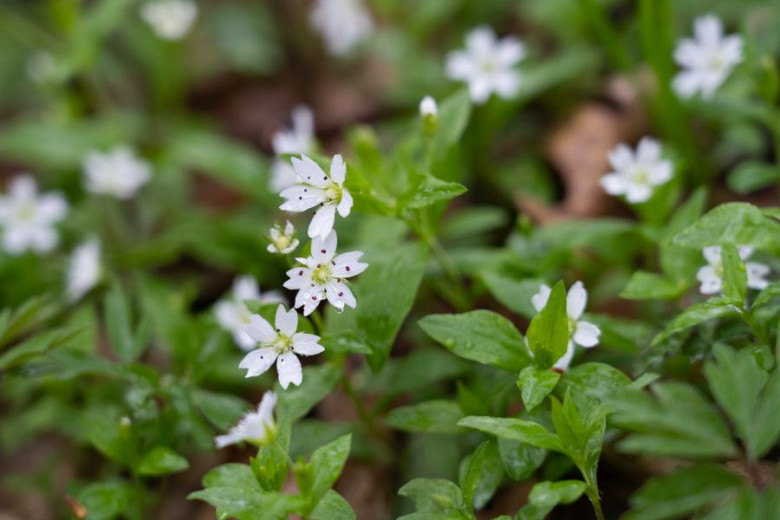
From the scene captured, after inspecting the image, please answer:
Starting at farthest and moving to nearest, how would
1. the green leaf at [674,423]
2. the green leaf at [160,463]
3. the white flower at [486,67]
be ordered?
1. the white flower at [486,67]
2. the green leaf at [160,463]
3. the green leaf at [674,423]

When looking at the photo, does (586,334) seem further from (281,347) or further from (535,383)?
(281,347)

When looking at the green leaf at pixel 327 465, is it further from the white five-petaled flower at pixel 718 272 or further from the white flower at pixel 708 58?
the white flower at pixel 708 58

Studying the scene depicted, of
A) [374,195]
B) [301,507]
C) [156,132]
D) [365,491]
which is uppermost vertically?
[156,132]

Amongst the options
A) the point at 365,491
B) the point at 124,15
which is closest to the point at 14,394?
the point at 365,491

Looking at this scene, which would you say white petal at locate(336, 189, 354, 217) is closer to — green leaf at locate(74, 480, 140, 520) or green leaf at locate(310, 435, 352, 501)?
green leaf at locate(310, 435, 352, 501)

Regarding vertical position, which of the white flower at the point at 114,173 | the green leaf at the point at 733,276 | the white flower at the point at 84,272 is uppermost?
the white flower at the point at 114,173

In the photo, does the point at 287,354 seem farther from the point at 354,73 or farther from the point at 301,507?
the point at 354,73

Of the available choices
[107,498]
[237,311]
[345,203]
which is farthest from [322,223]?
[107,498]

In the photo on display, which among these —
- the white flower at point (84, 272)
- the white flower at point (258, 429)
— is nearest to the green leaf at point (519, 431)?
the white flower at point (258, 429)
